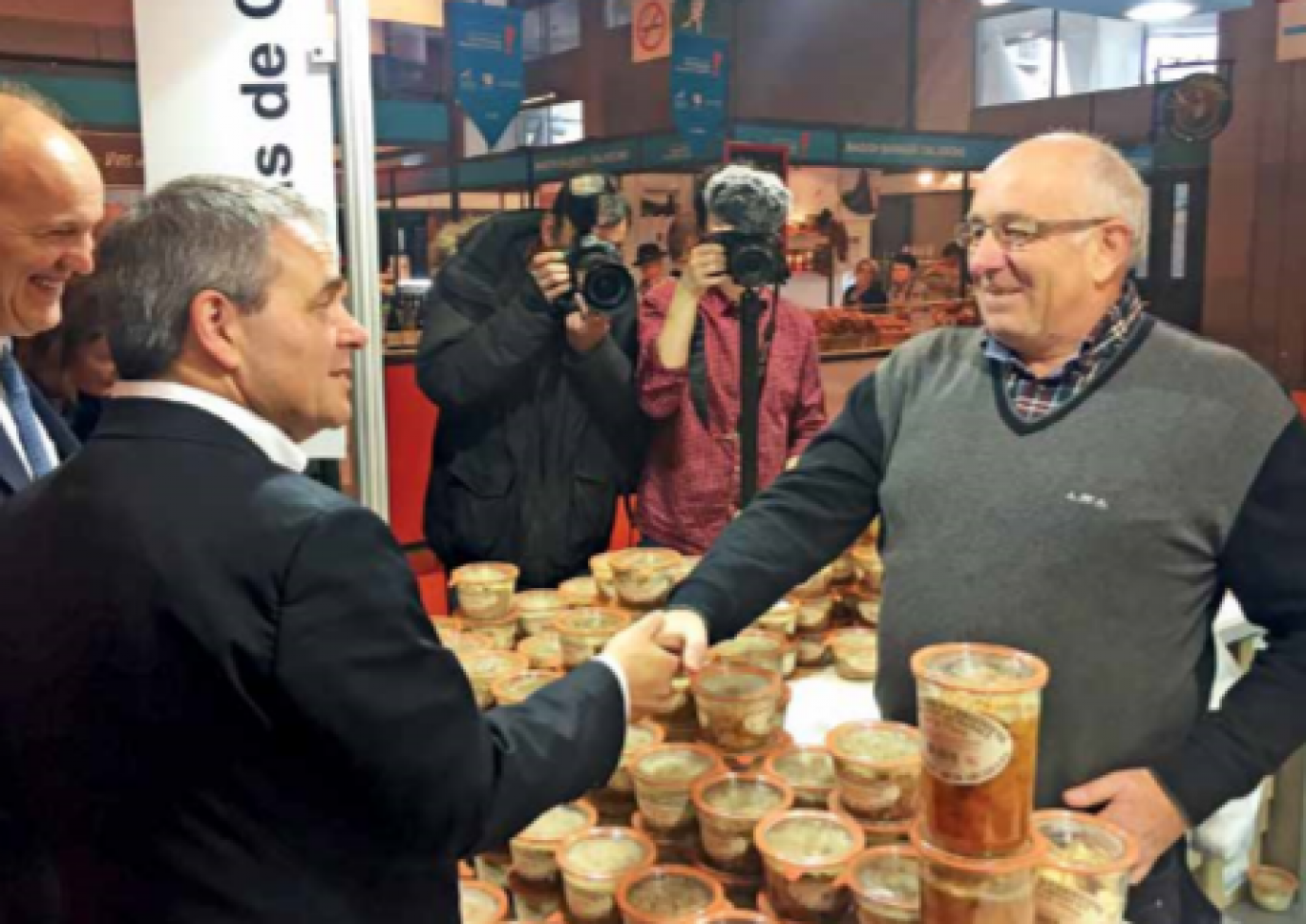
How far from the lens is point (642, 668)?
1390 millimetres

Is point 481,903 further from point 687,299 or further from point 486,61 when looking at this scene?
point 486,61

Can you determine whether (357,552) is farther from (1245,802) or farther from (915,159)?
(915,159)

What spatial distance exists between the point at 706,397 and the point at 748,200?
0.50m

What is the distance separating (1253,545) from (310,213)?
1222mm

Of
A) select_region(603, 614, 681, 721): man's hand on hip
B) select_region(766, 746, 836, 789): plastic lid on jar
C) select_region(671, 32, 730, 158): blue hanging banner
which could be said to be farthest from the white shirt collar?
select_region(671, 32, 730, 158): blue hanging banner

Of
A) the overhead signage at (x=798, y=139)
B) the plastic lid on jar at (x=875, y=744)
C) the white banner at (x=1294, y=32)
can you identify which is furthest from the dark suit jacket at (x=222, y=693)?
Answer: the overhead signage at (x=798, y=139)

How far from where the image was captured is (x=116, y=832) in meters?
1.05

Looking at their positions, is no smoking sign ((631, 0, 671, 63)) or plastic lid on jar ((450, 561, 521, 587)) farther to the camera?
no smoking sign ((631, 0, 671, 63))

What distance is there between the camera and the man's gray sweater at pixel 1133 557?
1499 mm

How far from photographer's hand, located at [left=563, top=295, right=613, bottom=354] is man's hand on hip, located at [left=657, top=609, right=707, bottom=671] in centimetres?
122

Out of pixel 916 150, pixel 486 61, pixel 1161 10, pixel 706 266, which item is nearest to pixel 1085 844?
pixel 706 266

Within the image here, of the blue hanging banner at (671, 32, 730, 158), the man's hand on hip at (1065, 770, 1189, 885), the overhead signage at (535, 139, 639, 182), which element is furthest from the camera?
the overhead signage at (535, 139, 639, 182)

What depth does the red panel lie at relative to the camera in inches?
195

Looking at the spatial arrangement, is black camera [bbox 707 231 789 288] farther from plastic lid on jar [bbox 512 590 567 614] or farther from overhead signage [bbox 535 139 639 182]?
overhead signage [bbox 535 139 639 182]
